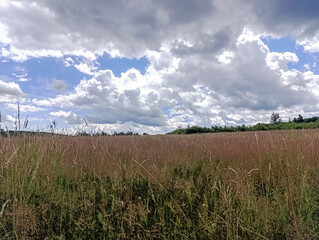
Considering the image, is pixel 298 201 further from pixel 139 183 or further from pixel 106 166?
pixel 106 166

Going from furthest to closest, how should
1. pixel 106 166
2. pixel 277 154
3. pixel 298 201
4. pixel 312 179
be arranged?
pixel 277 154 → pixel 106 166 → pixel 312 179 → pixel 298 201

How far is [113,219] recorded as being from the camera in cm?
243

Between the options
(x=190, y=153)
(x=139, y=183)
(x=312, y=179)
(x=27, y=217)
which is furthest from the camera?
(x=190, y=153)

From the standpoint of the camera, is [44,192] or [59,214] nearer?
[59,214]

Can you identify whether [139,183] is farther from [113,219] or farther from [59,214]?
[59,214]

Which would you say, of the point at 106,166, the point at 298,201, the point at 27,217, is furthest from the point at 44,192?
the point at 298,201

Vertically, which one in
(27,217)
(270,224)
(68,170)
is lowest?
(270,224)

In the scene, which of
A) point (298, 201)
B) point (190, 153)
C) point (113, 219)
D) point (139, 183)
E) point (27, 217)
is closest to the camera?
point (27, 217)

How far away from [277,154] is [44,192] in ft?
13.3

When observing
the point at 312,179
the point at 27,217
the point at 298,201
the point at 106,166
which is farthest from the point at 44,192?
the point at 312,179

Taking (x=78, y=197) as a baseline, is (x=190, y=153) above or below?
above

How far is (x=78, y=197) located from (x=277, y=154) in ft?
11.9

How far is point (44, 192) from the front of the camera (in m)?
2.88

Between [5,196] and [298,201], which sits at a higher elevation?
[5,196]
